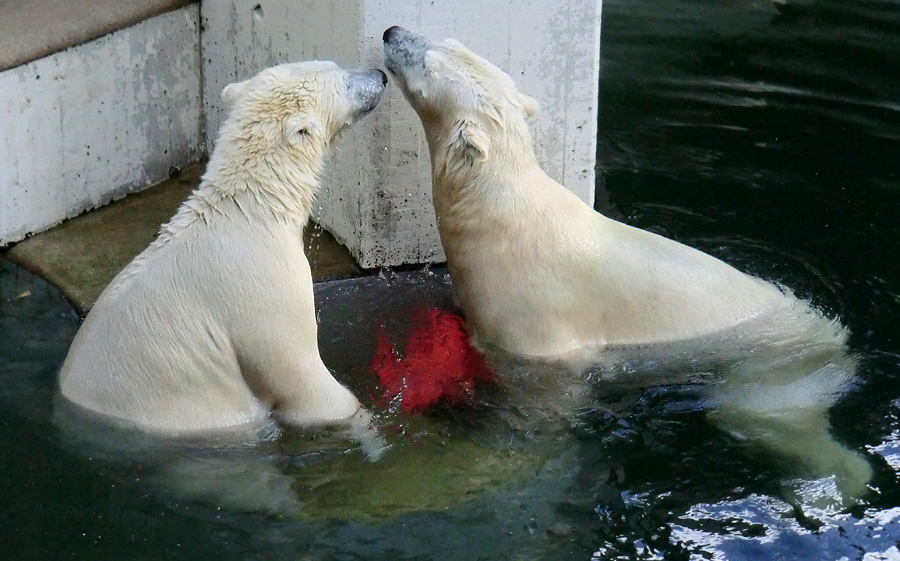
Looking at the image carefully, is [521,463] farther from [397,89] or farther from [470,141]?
[397,89]

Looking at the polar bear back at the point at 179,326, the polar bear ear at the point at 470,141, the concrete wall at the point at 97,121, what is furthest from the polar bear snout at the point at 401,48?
the concrete wall at the point at 97,121

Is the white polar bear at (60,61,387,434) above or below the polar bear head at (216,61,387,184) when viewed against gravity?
below

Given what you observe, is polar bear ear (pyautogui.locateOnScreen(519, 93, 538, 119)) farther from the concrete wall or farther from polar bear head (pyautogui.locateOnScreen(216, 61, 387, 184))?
the concrete wall

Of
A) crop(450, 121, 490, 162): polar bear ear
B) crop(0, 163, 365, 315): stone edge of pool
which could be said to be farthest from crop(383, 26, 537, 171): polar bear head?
crop(0, 163, 365, 315): stone edge of pool

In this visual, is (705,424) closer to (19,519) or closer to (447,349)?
(447,349)

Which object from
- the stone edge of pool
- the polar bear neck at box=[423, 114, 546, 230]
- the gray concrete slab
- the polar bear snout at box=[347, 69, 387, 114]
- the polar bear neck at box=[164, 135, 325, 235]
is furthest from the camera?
the gray concrete slab

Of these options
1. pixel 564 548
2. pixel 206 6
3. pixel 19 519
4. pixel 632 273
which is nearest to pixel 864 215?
pixel 632 273

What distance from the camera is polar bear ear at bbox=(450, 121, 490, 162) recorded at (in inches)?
190

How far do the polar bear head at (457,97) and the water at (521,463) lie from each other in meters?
1.03

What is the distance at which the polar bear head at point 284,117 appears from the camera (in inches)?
176

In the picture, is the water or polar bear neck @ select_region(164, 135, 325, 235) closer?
the water

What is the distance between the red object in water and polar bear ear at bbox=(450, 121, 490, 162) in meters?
0.87

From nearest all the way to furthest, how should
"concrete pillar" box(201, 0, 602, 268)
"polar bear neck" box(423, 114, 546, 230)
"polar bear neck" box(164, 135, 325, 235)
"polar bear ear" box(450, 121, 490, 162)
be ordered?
"polar bear neck" box(164, 135, 325, 235), "polar bear ear" box(450, 121, 490, 162), "polar bear neck" box(423, 114, 546, 230), "concrete pillar" box(201, 0, 602, 268)

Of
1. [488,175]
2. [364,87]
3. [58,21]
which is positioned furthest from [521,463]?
[58,21]
